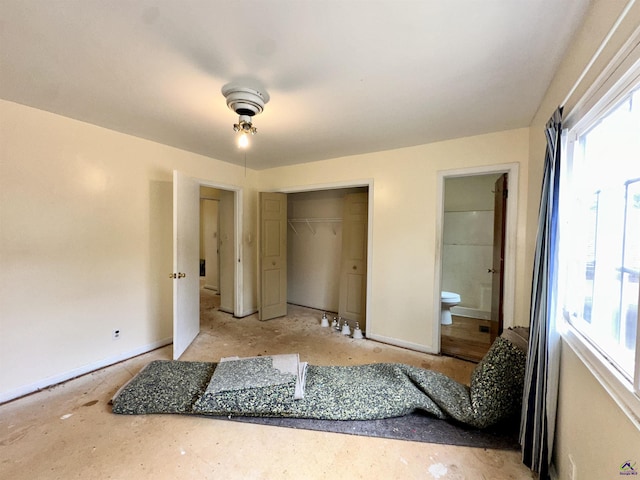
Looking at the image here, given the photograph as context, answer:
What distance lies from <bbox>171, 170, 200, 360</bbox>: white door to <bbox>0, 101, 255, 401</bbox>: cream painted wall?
0.28 meters

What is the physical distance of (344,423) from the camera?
185cm

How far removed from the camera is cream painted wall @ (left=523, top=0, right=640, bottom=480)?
0.91 m

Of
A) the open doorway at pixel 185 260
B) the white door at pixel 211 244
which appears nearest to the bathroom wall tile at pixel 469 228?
the open doorway at pixel 185 260

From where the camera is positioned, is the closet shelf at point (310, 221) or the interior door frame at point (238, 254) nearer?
the interior door frame at point (238, 254)

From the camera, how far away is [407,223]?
3.10 metres

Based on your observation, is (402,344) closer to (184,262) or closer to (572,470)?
(572,470)

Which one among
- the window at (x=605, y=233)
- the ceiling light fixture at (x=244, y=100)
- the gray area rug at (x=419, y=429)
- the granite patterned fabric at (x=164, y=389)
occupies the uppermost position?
the ceiling light fixture at (x=244, y=100)

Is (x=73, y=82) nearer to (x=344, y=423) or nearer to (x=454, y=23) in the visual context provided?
(x=454, y=23)

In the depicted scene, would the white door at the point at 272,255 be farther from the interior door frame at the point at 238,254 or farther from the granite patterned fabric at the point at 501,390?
the granite patterned fabric at the point at 501,390

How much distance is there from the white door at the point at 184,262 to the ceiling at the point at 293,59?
0.75m

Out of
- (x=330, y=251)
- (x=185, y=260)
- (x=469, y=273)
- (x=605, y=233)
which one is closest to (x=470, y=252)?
(x=469, y=273)

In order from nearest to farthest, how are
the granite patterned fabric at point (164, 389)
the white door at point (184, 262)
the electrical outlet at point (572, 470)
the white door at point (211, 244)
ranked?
1. the electrical outlet at point (572, 470)
2. the granite patterned fabric at point (164, 389)
3. the white door at point (184, 262)
4. the white door at point (211, 244)

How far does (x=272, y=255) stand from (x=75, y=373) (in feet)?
8.21

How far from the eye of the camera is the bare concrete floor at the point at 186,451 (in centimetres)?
146
